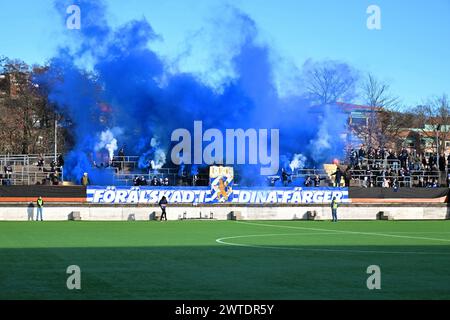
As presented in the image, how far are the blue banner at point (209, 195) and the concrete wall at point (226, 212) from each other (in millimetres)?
479

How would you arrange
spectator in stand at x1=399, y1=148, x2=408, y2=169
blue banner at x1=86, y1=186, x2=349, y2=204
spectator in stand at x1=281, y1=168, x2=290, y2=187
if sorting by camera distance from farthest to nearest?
1. spectator in stand at x1=399, y1=148, x2=408, y2=169
2. spectator in stand at x1=281, y1=168, x2=290, y2=187
3. blue banner at x1=86, y1=186, x2=349, y2=204

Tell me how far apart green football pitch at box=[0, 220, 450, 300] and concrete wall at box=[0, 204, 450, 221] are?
18.8 meters

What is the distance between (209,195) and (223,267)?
1316 inches

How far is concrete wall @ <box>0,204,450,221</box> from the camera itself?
48.3 metres

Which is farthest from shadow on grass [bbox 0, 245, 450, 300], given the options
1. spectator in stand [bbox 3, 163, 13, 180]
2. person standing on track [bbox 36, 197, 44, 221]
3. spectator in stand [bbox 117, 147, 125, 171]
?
spectator in stand [bbox 117, 147, 125, 171]

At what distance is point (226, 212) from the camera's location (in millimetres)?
51625

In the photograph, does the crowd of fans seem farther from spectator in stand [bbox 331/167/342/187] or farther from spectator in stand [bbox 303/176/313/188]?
spectator in stand [bbox 303/176/313/188]

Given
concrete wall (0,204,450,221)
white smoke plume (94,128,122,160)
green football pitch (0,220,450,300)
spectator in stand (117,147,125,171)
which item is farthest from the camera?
white smoke plume (94,128,122,160)

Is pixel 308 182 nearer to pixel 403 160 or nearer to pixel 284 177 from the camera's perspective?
pixel 284 177

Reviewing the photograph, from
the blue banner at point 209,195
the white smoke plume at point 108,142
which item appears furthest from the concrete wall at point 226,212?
the white smoke plume at point 108,142

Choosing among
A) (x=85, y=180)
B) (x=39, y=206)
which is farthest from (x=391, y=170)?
(x=39, y=206)

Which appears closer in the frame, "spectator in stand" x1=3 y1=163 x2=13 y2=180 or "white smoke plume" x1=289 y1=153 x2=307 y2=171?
"spectator in stand" x1=3 y1=163 x2=13 y2=180
